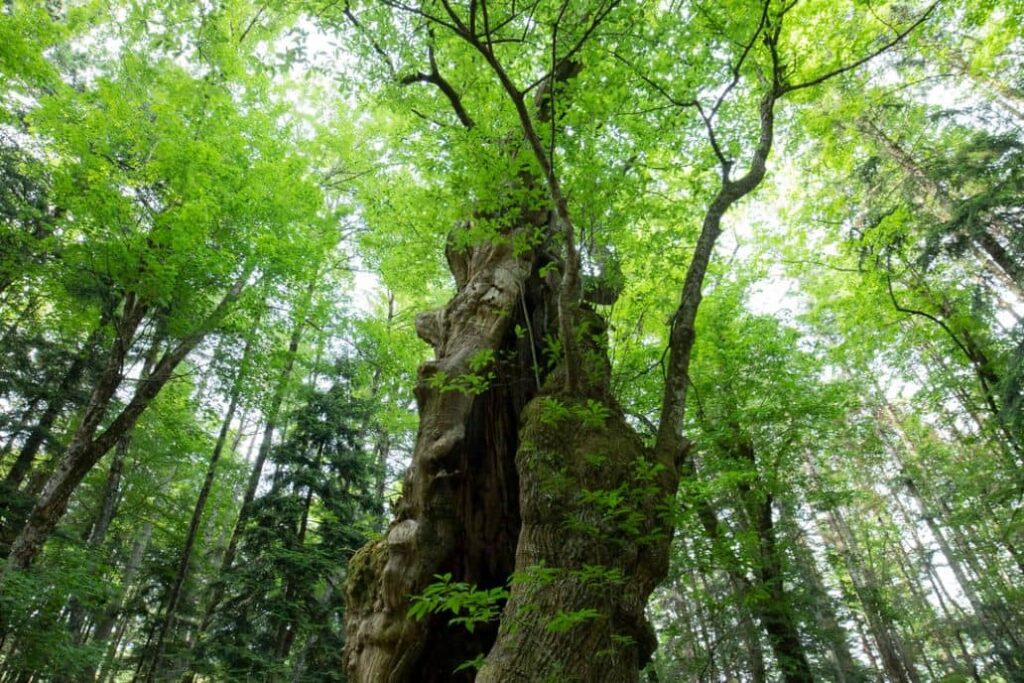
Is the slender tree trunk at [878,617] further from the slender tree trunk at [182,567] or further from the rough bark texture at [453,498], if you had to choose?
the slender tree trunk at [182,567]

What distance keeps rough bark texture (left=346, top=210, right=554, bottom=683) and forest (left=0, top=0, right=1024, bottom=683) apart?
0.03m

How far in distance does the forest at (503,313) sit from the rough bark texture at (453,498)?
34mm

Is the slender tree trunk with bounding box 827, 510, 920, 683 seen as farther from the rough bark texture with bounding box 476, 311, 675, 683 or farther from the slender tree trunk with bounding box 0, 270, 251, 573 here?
the slender tree trunk with bounding box 0, 270, 251, 573

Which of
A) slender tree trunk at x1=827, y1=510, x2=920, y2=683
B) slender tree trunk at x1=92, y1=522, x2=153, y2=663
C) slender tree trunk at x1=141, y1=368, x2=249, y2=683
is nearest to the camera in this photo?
slender tree trunk at x1=827, y1=510, x2=920, y2=683

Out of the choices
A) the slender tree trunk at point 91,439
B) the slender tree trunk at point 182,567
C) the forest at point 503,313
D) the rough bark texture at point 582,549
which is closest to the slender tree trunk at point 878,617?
the forest at point 503,313

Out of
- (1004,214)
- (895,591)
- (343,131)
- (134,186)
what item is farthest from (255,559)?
(895,591)

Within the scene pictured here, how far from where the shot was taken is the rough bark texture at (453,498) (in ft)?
13.0

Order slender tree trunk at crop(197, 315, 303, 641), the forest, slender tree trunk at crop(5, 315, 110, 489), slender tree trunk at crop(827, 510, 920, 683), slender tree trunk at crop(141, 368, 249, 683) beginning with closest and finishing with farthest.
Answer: the forest
slender tree trunk at crop(827, 510, 920, 683)
slender tree trunk at crop(141, 368, 249, 683)
slender tree trunk at crop(197, 315, 303, 641)
slender tree trunk at crop(5, 315, 110, 489)

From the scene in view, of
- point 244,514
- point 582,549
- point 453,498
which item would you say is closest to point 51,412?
point 244,514

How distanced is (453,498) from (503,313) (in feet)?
6.28

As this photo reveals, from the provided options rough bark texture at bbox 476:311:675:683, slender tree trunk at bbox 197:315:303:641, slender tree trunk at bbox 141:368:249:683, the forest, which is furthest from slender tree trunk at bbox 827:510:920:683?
slender tree trunk at bbox 141:368:249:683

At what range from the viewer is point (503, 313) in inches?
209

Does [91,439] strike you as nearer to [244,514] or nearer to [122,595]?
[244,514]

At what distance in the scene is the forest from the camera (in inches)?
151
